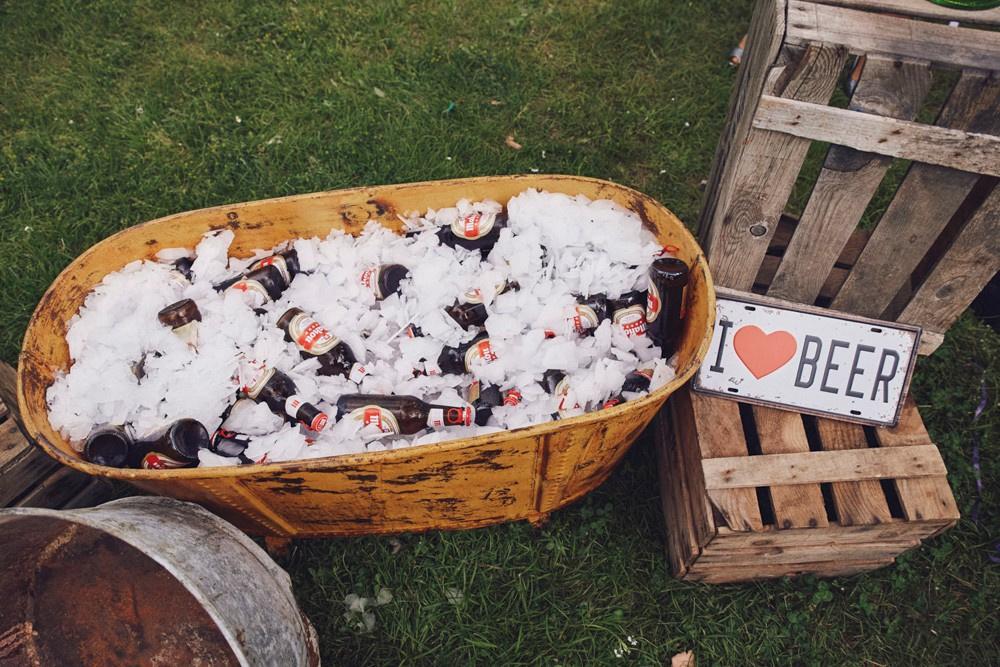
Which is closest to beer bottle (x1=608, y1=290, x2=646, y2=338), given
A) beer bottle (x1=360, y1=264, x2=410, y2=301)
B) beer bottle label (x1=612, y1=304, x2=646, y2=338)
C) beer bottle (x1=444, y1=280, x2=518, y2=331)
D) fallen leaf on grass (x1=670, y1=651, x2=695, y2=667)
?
beer bottle label (x1=612, y1=304, x2=646, y2=338)

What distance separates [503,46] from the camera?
482 centimetres

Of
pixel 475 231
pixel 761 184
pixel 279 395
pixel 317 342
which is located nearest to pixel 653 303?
pixel 761 184

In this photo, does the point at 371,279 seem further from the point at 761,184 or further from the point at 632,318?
the point at 761,184

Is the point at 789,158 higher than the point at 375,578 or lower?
higher

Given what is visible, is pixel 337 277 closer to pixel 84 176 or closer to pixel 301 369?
pixel 301 369

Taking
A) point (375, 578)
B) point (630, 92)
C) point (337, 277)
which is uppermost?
point (630, 92)

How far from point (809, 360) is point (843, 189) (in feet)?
2.43

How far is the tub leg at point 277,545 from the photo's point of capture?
290 centimetres

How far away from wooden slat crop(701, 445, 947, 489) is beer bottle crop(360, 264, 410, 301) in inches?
63.4

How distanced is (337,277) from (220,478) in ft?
3.78

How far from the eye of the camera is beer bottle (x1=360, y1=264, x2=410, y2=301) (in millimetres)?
2947

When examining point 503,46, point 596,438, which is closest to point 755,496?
point 596,438

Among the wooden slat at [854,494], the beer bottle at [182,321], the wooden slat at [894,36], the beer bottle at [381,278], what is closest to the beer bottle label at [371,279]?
the beer bottle at [381,278]

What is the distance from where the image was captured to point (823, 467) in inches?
99.0
